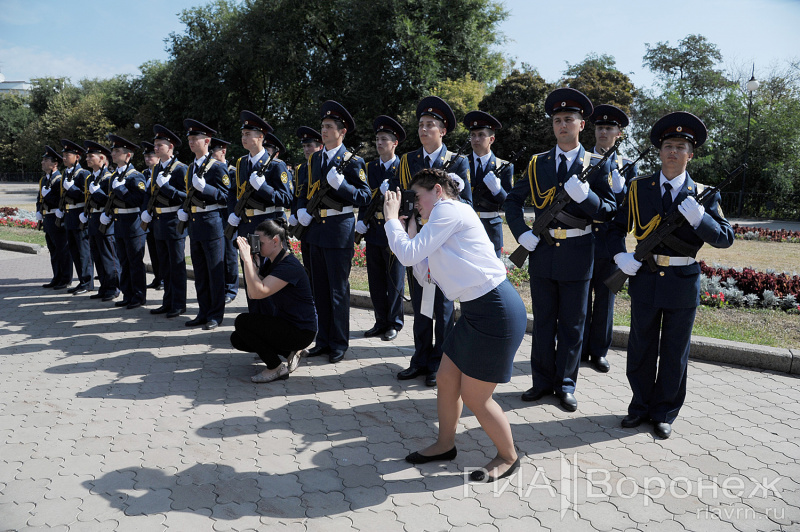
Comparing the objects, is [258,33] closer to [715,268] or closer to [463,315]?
[715,268]

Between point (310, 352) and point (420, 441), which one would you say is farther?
point (310, 352)

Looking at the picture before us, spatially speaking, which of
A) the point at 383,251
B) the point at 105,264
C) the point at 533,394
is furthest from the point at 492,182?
the point at 105,264

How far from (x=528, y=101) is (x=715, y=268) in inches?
777

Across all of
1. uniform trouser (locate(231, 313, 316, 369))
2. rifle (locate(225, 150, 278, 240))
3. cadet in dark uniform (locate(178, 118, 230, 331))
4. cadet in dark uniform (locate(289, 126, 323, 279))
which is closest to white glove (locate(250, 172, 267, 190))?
rifle (locate(225, 150, 278, 240))

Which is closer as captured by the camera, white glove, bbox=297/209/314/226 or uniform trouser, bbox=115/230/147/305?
white glove, bbox=297/209/314/226

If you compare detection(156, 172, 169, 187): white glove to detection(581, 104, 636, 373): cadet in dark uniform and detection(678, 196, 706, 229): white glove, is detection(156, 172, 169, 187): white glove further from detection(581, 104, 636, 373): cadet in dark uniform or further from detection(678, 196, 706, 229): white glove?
detection(678, 196, 706, 229): white glove

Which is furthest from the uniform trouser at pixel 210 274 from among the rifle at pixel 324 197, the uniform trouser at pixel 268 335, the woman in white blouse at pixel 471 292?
the woman in white blouse at pixel 471 292

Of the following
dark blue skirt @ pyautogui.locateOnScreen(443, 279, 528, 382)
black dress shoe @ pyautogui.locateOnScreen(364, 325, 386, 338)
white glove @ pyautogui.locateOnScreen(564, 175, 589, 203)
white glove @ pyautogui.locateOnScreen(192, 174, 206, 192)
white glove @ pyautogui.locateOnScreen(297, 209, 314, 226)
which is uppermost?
white glove @ pyautogui.locateOnScreen(192, 174, 206, 192)

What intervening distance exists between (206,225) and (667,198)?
5.06 m

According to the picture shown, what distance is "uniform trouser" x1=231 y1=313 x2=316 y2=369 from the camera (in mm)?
5305

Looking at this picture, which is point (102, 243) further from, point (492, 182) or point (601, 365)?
point (601, 365)

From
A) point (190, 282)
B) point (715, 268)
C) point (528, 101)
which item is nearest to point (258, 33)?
point (528, 101)

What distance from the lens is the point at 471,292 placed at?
3418 millimetres

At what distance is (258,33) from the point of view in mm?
33188
